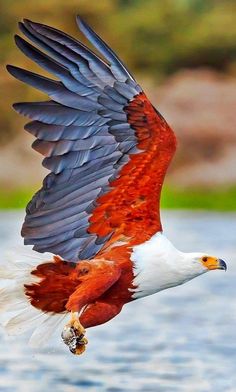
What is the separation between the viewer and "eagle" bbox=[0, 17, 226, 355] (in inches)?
353

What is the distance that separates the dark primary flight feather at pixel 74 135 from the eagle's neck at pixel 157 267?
0.32 meters

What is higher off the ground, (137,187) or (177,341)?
(177,341)

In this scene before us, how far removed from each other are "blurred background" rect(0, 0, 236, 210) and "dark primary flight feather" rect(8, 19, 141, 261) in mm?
15473

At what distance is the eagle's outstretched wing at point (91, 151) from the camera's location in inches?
356

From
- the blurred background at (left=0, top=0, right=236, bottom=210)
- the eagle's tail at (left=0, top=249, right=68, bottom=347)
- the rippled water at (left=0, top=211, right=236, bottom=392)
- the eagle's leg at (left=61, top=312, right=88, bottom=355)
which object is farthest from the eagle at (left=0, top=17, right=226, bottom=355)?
the blurred background at (left=0, top=0, right=236, bottom=210)

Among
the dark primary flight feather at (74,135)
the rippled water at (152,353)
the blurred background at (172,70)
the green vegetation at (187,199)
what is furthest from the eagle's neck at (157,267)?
the blurred background at (172,70)

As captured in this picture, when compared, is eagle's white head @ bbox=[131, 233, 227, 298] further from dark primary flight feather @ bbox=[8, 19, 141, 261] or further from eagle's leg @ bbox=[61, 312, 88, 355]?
eagle's leg @ bbox=[61, 312, 88, 355]

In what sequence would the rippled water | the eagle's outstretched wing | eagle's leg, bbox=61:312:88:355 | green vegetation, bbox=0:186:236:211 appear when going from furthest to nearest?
green vegetation, bbox=0:186:236:211, the rippled water, the eagle's outstretched wing, eagle's leg, bbox=61:312:88:355

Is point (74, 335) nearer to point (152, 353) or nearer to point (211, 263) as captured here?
point (211, 263)

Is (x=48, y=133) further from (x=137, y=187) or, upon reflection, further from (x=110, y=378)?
(x=110, y=378)

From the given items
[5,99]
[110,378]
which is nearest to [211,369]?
[110,378]

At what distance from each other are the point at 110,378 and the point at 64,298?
2.57 meters

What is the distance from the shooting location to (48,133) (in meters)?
9.12

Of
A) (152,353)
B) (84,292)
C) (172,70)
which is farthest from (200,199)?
(84,292)
